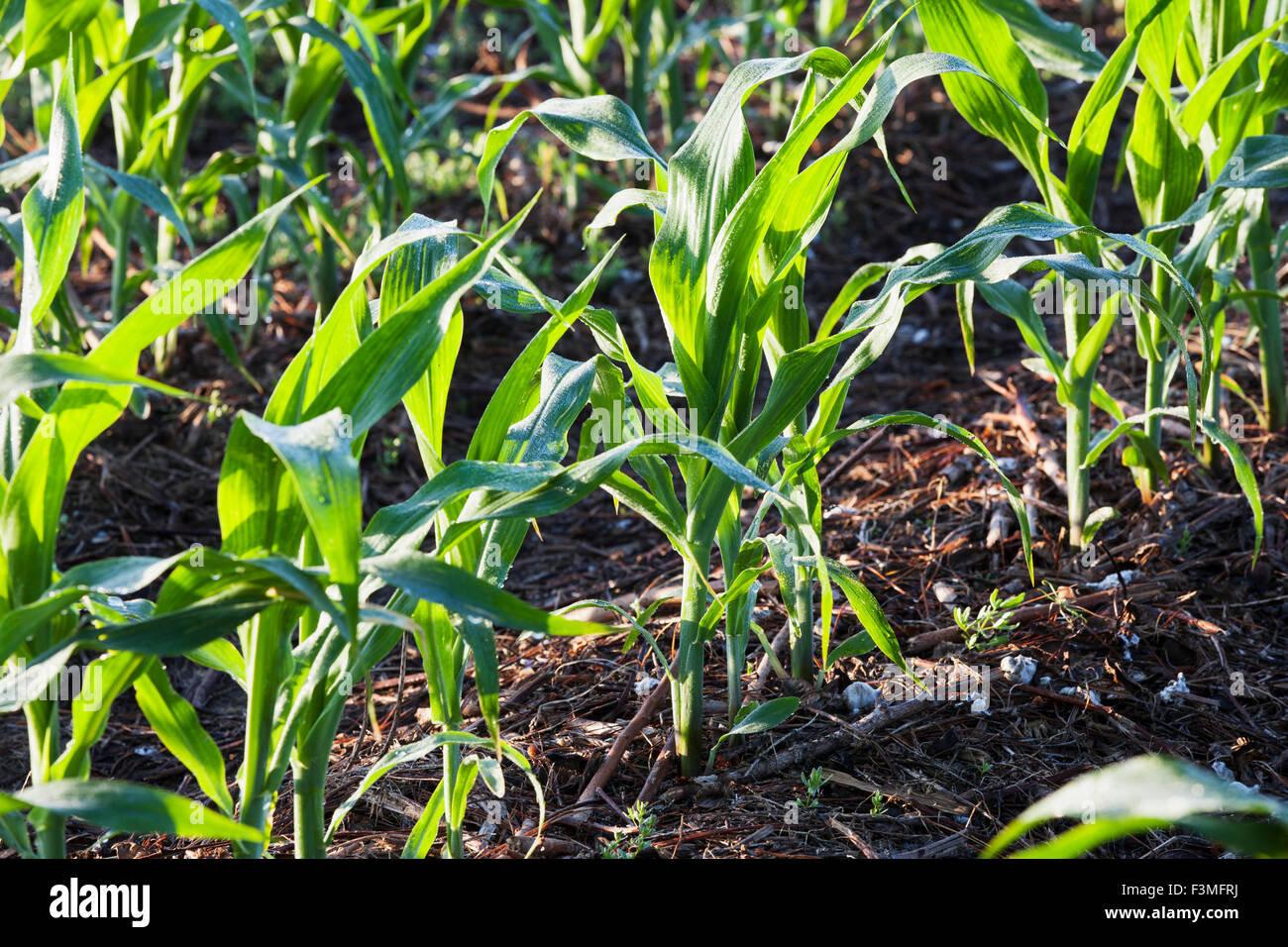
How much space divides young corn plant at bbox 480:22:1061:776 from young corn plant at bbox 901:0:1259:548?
294 millimetres

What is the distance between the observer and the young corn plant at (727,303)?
1305 mm

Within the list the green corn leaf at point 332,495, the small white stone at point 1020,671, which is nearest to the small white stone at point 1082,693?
the small white stone at point 1020,671

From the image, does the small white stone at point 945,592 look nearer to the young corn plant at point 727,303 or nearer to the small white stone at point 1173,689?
the small white stone at point 1173,689

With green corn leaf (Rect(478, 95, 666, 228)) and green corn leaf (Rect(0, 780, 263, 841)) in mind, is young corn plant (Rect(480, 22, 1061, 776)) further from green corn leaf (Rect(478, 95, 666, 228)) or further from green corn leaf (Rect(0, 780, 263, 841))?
green corn leaf (Rect(0, 780, 263, 841))

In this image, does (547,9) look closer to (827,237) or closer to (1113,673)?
(827,237)

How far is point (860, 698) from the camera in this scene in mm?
1703

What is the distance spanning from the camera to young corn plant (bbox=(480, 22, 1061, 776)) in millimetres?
1305

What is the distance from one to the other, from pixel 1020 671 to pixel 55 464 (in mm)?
1380

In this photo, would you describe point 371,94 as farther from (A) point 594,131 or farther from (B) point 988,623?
(B) point 988,623

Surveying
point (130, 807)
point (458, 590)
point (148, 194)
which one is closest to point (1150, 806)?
point (458, 590)

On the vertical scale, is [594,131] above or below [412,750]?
above

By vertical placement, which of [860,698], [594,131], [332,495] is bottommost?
[860,698]

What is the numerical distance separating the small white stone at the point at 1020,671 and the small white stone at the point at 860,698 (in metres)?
0.23

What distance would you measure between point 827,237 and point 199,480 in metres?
2.12
